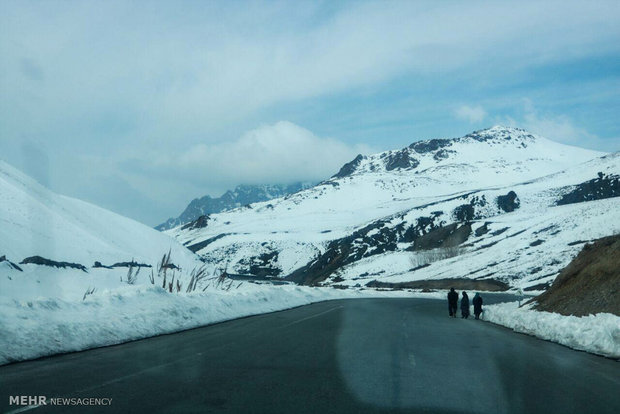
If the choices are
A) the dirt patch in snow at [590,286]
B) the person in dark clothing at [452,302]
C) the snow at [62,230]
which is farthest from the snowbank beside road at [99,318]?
the dirt patch in snow at [590,286]

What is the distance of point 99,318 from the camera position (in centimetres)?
1409

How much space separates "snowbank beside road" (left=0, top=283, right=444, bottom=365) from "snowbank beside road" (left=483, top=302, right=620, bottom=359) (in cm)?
1175

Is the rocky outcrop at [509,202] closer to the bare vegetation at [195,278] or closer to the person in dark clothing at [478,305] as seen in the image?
the person in dark clothing at [478,305]

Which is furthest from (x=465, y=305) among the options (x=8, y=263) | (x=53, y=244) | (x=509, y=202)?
(x=509, y=202)

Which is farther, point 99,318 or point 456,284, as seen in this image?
point 456,284

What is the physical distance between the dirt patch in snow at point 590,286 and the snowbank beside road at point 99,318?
539 inches

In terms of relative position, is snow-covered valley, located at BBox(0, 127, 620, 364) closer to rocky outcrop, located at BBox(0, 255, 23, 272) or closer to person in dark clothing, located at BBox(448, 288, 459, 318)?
rocky outcrop, located at BBox(0, 255, 23, 272)

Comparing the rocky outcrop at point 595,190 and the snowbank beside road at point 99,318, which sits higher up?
the rocky outcrop at point 595,190

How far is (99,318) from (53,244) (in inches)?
854

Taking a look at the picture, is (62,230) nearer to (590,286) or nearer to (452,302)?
(452,302)

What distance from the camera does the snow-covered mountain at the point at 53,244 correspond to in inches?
1083

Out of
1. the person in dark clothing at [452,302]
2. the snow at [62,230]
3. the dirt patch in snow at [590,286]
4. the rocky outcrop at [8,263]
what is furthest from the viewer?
the person in dark clothing at [452,302]

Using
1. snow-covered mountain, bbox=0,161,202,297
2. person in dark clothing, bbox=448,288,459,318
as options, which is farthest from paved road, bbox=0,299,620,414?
→ person in dark clothing, bbox=448,288,459,318

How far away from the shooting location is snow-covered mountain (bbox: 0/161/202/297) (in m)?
27.5
